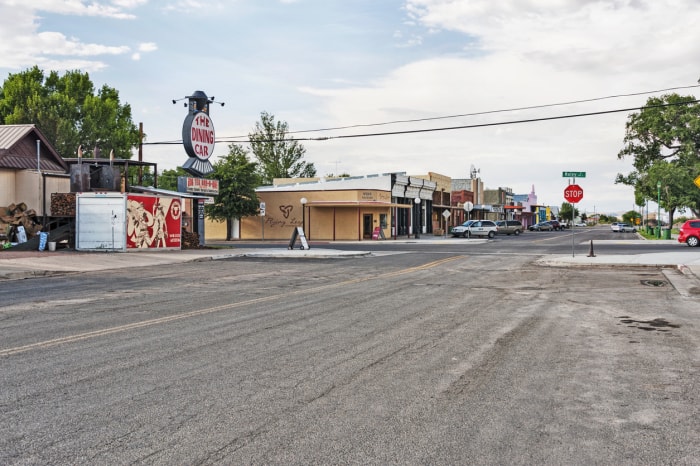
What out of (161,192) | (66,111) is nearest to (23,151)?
(161,192)

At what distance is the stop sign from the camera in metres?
24.7

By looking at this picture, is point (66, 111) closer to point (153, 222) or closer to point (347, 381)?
point (153, 222)

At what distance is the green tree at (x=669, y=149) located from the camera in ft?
206

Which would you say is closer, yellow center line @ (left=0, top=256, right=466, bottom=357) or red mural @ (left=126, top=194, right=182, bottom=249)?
yellow center line @ (left=0, top=256, right=466, bottom=357)

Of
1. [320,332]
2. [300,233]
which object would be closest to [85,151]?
[300,233]

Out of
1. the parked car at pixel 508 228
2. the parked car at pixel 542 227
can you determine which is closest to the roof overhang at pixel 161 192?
the parked car at pixel 508 228

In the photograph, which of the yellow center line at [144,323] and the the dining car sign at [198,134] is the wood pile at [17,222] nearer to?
the the dining car sign at [198,134]

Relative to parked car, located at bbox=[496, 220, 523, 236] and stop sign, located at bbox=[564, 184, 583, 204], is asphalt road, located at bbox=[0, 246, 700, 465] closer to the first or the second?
stop sign, located at bbox=[564, 184, 583, 204]

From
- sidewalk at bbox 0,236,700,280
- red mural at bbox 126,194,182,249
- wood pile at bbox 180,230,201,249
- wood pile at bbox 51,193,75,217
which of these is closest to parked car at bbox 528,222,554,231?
sidewalk at bbox 0,236,700,280

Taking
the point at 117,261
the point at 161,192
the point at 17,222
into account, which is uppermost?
the point at 161,192

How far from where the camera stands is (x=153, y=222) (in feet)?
95.2

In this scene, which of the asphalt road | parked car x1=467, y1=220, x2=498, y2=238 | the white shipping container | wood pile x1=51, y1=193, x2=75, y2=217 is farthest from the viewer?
parked car x1=467, y1=220, x2=498, y2=238

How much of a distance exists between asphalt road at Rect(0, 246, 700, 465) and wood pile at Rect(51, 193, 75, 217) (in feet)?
58.5

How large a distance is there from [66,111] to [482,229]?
40.1 meters
